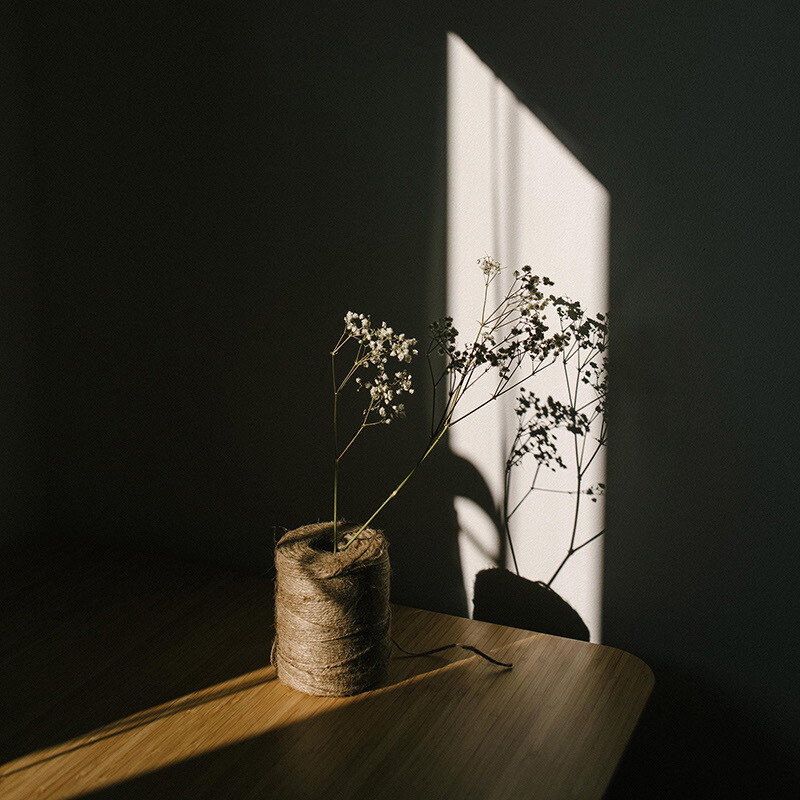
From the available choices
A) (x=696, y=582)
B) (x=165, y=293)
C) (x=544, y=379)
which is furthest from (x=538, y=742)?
(x=165, y=293)

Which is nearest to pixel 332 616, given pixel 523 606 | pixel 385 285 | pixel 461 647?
pixel 461 647

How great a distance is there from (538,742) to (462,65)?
4.35ft

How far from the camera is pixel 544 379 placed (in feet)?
5.23

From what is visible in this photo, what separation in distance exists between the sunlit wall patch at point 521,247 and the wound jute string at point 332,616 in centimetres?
39

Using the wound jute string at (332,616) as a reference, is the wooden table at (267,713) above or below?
below

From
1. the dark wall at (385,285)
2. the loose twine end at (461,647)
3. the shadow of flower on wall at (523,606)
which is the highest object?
the dark wall at (385,285)

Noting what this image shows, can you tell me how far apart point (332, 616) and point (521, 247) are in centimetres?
84

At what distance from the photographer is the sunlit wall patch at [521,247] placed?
1528 mm

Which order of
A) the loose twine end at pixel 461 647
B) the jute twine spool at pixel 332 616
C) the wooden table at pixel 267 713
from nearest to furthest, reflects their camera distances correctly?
the wooden table at pixel 267 713, the jute twine spool at pixel 332 616, the loose twine end at pixel 461 647

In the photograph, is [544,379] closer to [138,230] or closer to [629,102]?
[629,102]

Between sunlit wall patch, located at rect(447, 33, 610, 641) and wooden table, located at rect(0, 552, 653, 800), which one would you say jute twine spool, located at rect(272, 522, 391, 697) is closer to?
wooden table, located at rect(0, 552, 653, 800)

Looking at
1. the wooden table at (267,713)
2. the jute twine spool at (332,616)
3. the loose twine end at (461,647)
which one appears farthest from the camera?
the loose twine end at (461,647)

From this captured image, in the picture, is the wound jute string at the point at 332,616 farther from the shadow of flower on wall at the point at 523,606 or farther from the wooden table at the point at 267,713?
the shadow of flower on wall at the point at 523,606

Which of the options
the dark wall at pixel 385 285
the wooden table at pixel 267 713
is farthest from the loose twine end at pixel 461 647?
the dark wall at pixel 385 285
